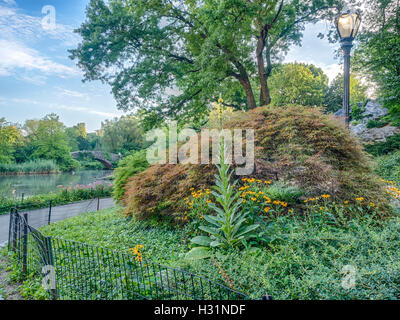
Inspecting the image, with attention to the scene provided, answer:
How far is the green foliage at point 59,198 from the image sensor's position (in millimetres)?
9458

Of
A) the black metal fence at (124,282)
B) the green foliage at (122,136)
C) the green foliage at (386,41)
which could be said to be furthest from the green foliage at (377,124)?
the green foliage at (122,136)

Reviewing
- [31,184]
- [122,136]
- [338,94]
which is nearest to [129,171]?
[31,184]

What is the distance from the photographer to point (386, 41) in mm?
10055

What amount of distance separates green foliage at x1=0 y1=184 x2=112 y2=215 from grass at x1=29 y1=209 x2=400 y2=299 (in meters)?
8.00

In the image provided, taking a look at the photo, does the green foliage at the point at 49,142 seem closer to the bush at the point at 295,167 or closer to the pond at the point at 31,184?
the pond at the point at 31,184

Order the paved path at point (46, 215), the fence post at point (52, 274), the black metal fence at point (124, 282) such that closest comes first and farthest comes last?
the black metal fence at point (124, 282)
the fence post at point (52, 274)
the paved path at point (46, 215)

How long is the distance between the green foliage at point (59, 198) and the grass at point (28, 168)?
62.5ft

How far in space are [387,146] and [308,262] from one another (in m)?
9.94

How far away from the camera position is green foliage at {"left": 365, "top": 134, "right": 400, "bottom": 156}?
929cm

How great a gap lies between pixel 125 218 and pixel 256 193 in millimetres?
4062

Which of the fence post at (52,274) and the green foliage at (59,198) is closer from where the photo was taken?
the fence post at (52,274)

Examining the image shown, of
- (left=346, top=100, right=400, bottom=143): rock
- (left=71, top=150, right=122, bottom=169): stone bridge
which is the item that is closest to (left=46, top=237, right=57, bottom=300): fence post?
(left=346, top=100, right=400, bottom=143): rock

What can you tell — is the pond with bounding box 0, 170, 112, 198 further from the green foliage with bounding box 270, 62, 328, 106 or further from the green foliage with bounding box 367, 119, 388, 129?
the green foliage with bounding box 367, 119, 388, 129
